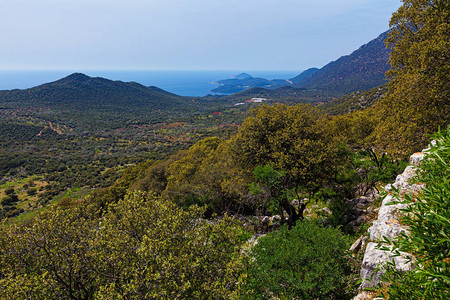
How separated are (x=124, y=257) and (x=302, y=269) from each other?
19.7 feet

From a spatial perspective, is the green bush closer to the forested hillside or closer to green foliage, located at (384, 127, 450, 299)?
the forested hillside

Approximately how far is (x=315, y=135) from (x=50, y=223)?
14205 mm

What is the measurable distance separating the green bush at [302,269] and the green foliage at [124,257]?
2.31 ft

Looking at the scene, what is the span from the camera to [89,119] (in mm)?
166375

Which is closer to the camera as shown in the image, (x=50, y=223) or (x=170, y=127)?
(x=50, y=223)

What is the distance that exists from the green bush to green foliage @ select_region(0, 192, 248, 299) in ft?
2.31

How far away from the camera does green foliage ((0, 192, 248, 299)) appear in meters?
6.71

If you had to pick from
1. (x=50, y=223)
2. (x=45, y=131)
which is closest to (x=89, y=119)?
(x=45, y=131)

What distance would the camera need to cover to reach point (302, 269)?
6.68 m

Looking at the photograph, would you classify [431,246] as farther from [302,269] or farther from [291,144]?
[291,144]

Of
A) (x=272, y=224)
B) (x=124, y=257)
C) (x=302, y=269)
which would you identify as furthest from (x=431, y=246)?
(x=272, y=224)

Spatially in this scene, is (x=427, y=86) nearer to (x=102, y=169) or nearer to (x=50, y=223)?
(x=50, y=223)

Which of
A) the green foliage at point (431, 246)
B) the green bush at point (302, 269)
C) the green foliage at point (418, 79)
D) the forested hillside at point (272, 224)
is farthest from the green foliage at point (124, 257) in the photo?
the green foliage at point (418, 79)

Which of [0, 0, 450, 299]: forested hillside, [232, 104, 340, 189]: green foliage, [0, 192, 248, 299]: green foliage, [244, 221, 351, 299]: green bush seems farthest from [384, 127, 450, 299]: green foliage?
[232, 104, 340, 189]: green foliage
